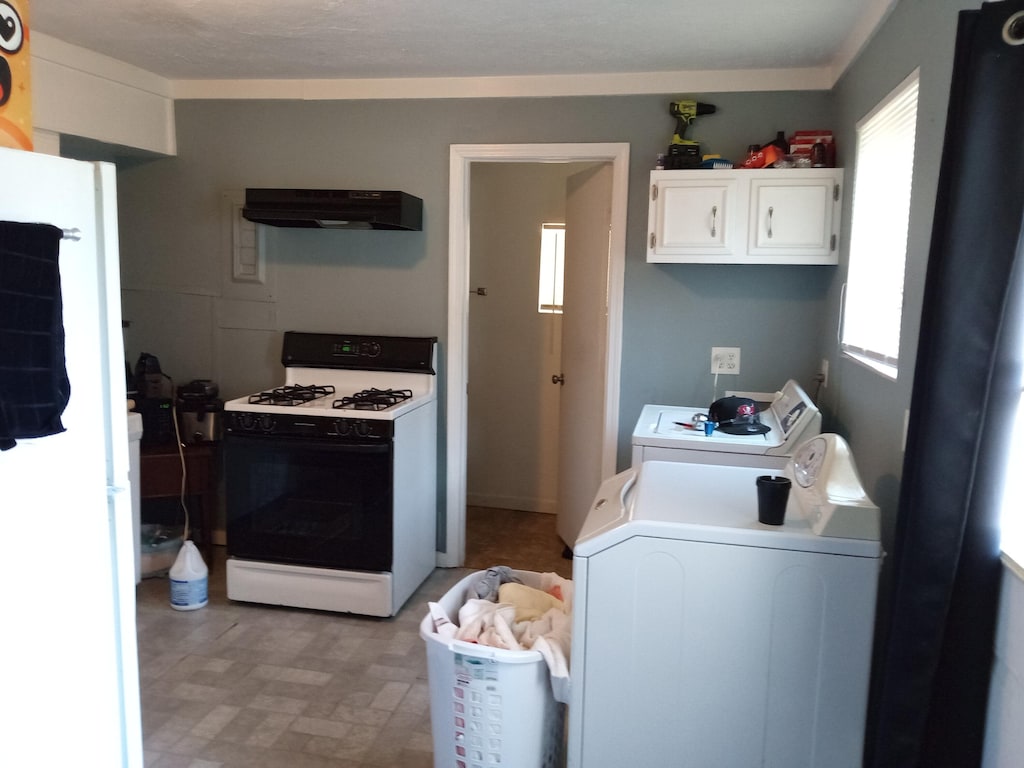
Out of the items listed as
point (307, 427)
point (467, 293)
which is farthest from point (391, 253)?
point (307, 427)

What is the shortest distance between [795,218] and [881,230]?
0.57 metres

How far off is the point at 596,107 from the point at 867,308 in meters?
1.54

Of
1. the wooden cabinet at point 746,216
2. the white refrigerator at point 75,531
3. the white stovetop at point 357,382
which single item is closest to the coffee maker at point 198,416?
the white stovetop at point 357,382

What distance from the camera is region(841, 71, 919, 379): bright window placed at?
231 centimetres

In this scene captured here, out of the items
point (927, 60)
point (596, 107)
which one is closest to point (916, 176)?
point (927, 60)

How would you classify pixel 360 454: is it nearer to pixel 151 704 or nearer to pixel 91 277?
pixel 151 704

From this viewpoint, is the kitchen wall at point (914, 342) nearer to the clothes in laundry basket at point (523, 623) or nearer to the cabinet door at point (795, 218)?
the cabinet door at point (795, 218)

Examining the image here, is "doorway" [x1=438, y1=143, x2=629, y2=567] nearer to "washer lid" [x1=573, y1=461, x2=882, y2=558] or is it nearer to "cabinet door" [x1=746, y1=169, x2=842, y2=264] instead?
"cabinet door" [x1=746, y1=169, x2=842, y2=264]

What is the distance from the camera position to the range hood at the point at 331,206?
343 centimetres

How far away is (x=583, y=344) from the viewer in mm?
4059

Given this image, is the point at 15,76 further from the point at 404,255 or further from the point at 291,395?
the point at 404,255

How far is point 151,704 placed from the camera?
8.86 feet

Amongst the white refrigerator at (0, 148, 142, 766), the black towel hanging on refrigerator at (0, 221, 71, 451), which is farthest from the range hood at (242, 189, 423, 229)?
the black towel hanging on refrigerator at (0, 221, 71, 451)

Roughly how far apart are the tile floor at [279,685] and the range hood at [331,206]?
1702mm
